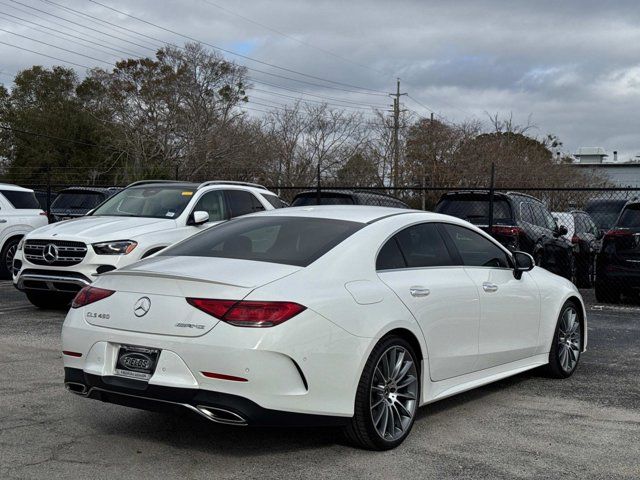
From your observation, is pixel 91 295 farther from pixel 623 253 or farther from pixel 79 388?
pixel 623 253

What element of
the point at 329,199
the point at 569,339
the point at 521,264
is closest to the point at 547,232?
the point at 329,199

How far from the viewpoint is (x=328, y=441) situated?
513 cm

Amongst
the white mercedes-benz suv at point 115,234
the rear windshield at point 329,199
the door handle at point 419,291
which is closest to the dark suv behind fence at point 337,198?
the rear windshield at point 329,199

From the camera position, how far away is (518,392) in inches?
267

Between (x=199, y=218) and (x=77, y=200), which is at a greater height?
(x=77, y=200)

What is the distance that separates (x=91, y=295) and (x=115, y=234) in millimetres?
5394

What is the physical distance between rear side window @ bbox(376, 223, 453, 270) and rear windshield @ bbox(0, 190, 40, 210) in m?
10.5

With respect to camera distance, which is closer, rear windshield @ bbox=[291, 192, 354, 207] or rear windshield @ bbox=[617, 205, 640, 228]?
rear windshield @ bbox=[617, 205, 640, 228]

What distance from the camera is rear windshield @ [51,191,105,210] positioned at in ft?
58.3

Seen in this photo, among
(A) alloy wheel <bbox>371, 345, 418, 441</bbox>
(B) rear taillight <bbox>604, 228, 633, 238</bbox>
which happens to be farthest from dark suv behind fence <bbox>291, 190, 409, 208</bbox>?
(A) alloy wheel <bbox>371, 345, 418, 441</bbox>

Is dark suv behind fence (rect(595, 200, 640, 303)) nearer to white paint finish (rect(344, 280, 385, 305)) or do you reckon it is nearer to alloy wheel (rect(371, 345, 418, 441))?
alloy wheel (rect(371, 345, 418, 441))

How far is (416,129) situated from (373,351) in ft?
131

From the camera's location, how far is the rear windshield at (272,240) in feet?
16.9

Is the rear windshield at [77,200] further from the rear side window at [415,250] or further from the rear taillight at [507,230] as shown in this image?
the rear side window at [415,250]
